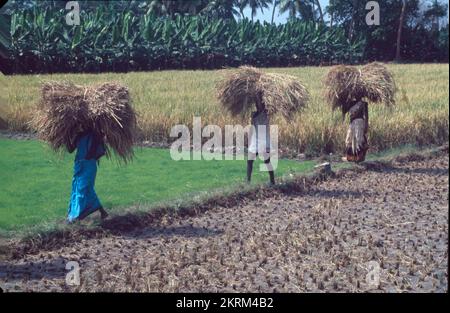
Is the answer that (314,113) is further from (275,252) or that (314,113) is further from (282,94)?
(275,252)

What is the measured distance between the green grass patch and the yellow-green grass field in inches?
36.8

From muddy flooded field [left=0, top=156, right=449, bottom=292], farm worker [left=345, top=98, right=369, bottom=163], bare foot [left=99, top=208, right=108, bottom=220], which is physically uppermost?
farm worker [left=345, top=98, right=369, bottom=163]

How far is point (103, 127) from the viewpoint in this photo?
7.29m

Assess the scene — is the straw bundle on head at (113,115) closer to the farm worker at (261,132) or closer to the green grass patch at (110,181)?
the green grass patch at (110,181)

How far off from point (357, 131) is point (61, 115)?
564cm

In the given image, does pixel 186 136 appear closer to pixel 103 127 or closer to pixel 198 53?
pixel 103 127

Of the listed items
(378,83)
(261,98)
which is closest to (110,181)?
(261,98)

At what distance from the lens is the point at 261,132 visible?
30.9 feet

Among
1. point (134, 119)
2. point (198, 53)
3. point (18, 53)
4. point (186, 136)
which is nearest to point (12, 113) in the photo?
point (186, 136)

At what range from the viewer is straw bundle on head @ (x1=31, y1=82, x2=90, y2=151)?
723 cm

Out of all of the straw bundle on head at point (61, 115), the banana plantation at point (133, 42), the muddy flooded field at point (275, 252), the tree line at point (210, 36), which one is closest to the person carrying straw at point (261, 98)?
the muddy flooded field at point (275, 252)

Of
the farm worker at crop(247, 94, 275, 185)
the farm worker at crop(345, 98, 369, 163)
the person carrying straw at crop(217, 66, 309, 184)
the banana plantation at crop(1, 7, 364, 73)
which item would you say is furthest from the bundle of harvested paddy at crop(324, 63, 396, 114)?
the banana plantation at crop(1, 7, 364, 73)

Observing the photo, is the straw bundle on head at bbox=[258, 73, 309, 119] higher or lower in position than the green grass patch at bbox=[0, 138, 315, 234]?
higher

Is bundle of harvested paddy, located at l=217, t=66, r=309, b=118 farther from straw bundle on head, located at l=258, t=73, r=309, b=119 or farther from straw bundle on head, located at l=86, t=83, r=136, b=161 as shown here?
straw bundle on head, located at l=86, t=83, r=136, b=161
